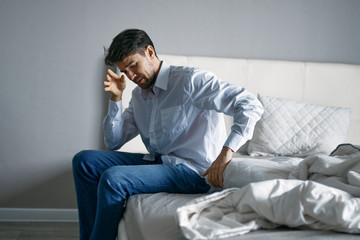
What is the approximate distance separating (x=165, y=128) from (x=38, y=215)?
1486 millimetres

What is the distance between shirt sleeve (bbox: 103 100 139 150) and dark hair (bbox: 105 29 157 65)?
26 centimetres

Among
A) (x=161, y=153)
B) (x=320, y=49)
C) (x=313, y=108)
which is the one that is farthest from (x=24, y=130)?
(x=320, y=49)

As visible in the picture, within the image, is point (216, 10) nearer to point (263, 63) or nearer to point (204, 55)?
point (204, 55)

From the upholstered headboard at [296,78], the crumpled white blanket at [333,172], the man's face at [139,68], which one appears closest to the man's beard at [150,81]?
the man's face at [139,68]

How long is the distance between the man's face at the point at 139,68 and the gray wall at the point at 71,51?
1030 mm

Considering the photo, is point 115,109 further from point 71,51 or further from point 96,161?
point 71,51

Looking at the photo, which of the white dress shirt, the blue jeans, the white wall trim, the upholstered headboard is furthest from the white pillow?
the white wall trim

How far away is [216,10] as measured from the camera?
2734 mm

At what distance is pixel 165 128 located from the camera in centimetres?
171

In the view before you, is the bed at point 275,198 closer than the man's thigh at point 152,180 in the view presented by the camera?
Yes

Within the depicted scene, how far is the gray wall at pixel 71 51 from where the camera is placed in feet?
8.53

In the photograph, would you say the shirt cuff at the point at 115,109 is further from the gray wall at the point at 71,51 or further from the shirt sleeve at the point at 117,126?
the gray wall at the point at 71,51

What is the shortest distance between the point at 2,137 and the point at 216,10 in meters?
1.71

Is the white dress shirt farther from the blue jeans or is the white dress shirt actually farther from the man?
the blue jeans
